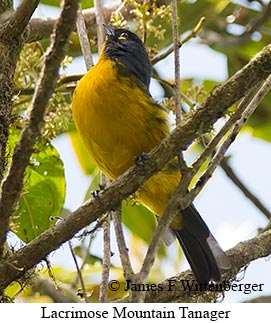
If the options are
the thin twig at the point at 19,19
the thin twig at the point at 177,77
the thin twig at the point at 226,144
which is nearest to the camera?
the thin twig at the point at 226,144

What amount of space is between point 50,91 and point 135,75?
183 centimetres

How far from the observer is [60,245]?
2934 mm

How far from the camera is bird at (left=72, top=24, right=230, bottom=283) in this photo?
3.74 m

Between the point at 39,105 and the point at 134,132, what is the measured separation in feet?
4.89

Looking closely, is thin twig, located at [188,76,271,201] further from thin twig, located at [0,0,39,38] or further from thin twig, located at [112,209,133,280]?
thin twig, located at [0,0,39,38]

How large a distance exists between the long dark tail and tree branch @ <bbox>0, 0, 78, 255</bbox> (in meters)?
1.32

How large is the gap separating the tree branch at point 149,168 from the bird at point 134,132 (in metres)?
0.77

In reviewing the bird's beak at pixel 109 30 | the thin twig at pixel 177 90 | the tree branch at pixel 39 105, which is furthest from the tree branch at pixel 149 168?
the bird's beak at pixel 109 30

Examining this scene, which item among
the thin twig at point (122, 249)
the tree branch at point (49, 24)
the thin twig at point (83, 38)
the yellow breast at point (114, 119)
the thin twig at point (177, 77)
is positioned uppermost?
the tree branch at point (49, 24)

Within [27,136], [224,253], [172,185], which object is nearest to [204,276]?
[224,253]

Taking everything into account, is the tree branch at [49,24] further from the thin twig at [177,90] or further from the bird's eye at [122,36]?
the thin twig at [177,90]

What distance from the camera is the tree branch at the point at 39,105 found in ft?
7.07

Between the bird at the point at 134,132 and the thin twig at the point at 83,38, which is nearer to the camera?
the thin twig at the point at 83,38

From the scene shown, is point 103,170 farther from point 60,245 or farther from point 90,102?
point 60,245
